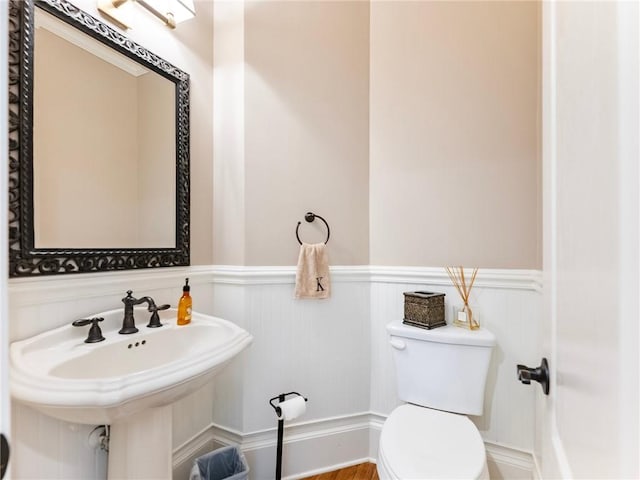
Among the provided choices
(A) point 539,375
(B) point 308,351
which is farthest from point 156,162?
(A) point 539,375

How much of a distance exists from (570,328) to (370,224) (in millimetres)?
1293

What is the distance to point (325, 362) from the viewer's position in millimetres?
1646

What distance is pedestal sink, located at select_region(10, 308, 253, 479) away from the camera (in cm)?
69

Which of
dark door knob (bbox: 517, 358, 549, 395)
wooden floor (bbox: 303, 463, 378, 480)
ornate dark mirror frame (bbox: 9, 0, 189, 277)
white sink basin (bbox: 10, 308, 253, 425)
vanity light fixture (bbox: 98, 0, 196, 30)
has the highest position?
vanity light fixture (bbox: 98, 0, 196, 30)

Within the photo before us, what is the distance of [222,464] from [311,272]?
94cm

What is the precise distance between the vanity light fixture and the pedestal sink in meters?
1.07

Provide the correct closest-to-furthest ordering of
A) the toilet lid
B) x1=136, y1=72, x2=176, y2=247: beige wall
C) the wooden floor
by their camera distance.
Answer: the toilet lid, x1=136, y1=72, x2=176, y2=247: beige wall, the wooden floor

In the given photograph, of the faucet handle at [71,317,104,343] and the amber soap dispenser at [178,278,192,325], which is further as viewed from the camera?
the amber soap dispenser at [178,278,192,325]

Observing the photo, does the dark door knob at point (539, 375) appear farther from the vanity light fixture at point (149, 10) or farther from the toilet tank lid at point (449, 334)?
the vanity light fixture at point (149, 10)

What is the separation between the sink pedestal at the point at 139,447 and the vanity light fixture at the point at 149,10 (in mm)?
1357

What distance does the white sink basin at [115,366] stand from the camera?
0.69 m

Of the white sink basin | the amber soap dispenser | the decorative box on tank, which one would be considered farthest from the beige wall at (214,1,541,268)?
the white sink basin

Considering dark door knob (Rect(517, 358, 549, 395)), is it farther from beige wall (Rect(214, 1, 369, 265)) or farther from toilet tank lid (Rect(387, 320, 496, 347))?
beige wall (Rect(214, 1, 369, 265))

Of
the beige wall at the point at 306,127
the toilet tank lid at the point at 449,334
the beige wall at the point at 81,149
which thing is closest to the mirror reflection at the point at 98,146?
the beige wall at the point at 81,149
